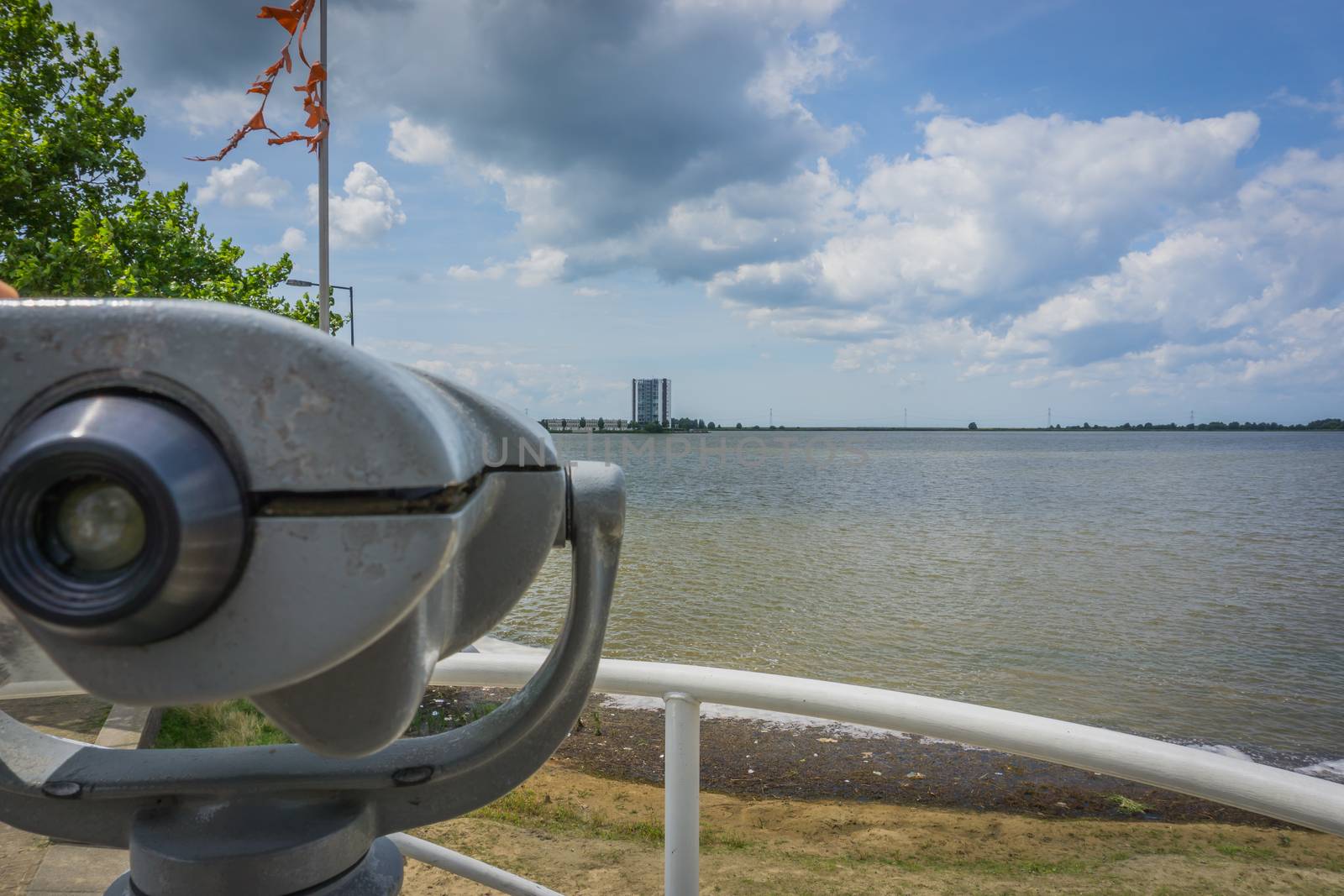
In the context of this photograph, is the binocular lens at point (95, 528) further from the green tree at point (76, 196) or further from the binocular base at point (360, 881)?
the green tree at point (76, 196)

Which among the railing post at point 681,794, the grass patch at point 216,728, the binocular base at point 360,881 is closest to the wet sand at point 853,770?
the grass patch at point 216,728

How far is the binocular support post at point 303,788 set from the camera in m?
0.92

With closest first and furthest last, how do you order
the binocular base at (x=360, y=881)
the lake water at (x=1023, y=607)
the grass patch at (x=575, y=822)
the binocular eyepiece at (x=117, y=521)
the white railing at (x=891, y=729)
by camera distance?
the binocular eyepiece at (x=117, y=521) → the binocular base at (x=360, y=881) → the white railing at (x=891, y=729) → the grass patch at (x=575, y=822) → the lake water at (x=1023, y=607)

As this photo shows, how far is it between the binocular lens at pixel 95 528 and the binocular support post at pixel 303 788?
47 cm

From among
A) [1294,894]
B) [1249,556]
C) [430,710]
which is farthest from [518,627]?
[1249,556]

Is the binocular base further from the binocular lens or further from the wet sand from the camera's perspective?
the wet sand

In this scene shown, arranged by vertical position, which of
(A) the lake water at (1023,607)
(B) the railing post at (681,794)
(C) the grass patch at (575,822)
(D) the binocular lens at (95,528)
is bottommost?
(A) the lake water at (1023,607)

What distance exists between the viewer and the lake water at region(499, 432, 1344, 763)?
36.4 ft

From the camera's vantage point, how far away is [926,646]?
43.3 ft

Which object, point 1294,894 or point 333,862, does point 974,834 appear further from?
point 333,862

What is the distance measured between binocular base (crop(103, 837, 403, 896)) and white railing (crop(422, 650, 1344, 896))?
438mm

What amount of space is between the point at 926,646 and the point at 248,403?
13.6m

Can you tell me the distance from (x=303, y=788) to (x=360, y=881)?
0.42 ft

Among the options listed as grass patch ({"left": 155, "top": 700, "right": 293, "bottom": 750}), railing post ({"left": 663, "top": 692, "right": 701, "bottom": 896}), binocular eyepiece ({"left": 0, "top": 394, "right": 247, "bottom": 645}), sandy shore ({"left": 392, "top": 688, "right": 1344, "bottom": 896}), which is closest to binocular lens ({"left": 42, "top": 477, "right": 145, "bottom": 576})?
binocular eyepiece ({"left": 0, "top": 394, "right": 247, "bottom": 645})
